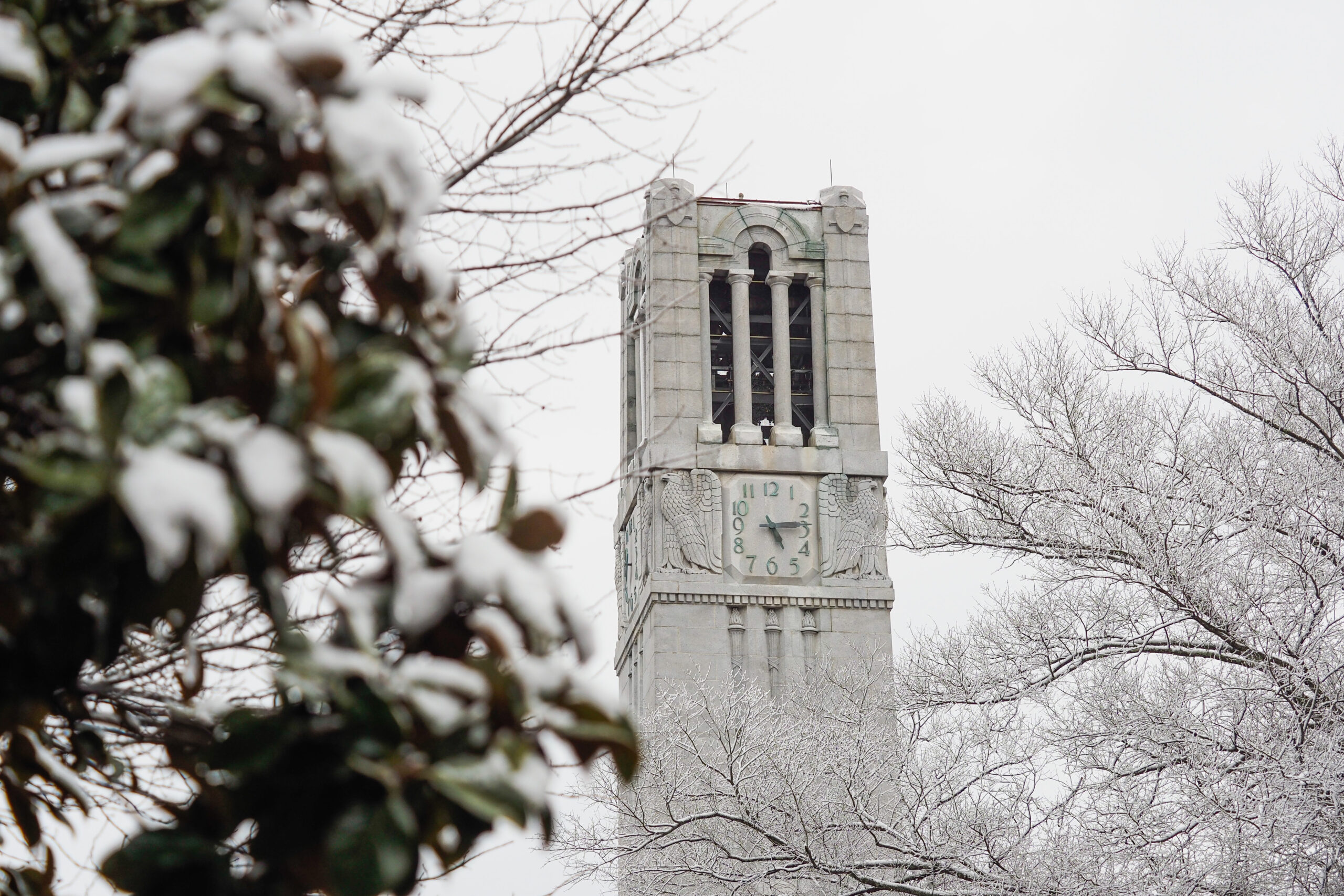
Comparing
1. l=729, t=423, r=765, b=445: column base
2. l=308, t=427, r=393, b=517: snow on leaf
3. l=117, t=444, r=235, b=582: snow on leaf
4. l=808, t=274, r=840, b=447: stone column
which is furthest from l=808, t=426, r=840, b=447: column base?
l=117, t=444, r=235, b=582: snow on leaf

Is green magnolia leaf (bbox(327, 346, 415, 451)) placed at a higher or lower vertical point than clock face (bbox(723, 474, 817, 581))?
lower

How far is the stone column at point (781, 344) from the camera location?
122 ft

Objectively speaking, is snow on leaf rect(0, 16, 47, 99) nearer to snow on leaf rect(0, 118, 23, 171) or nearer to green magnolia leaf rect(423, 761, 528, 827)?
snow on leaf rect(0, 118, 23, 171)

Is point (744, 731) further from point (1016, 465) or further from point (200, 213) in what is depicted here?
point (200, 213)

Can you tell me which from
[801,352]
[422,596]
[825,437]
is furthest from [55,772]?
[801,352]

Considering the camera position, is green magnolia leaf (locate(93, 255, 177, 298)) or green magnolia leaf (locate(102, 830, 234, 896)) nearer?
green magnolia leaf (locate(93, 255, 177, 298))

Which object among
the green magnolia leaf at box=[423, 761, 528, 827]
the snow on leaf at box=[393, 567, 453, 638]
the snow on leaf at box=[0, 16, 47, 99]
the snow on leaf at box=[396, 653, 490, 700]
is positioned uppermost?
the snow on leaf at box=[0, 16, 47, 99]

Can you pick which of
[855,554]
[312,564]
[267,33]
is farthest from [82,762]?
[855,554]

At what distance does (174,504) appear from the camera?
4.61 feet

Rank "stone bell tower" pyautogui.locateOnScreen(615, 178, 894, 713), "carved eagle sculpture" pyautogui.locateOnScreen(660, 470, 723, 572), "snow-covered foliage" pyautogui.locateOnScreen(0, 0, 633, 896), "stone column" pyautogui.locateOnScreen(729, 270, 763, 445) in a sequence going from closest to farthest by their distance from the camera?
"snow-covered foliage" pyautogui.locateOnScreen(0, 0, 633, 896) < "stone bell tower" pyautogui.locateOnScreen(615, 178, 894, 713) < "carved eagle sculpture" pyautogui.locateOnScreen(660, 470, 723, 572) < "stone column" pyautogui.locateOnScreen(729, 270, 763, 445)

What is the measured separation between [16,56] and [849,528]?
3497 cm

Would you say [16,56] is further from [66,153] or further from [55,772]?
[55,772]

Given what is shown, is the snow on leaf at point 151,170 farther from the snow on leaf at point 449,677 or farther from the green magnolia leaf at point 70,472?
the snow on leaf at point 449,677

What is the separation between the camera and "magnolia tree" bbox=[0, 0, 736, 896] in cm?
150
